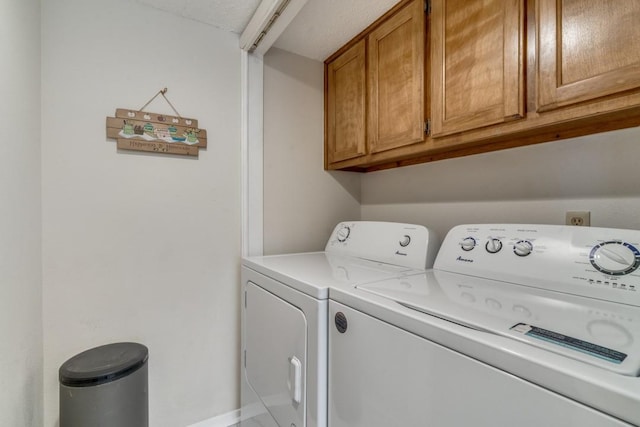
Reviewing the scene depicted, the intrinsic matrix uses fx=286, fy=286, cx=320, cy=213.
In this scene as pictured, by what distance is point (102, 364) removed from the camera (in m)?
1.15

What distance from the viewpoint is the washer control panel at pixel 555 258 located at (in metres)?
0.81

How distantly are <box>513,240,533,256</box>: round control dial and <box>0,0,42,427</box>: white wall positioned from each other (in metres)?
1.69

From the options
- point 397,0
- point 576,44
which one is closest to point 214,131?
point 397,0

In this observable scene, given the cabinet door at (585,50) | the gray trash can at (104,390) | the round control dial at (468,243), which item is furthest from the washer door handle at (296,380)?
the cabinet door at (585,50)

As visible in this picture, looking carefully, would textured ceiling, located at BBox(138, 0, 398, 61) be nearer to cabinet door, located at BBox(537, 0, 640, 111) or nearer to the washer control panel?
cabinet door, located at BBox(537, 0, 640, 111)

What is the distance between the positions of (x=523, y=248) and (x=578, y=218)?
12.8 inches

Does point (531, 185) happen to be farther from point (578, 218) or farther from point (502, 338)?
point (502, 338)

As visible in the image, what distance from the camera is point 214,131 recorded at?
1.66 metres

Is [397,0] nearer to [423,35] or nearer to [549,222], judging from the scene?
[423,35]

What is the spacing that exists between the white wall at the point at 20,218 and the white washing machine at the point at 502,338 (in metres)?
1.05

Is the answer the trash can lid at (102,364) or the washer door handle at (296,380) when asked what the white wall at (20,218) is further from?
the washer door handle at (296,380)

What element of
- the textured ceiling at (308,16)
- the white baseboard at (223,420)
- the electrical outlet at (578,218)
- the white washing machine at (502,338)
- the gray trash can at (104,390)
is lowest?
the white baseboard at (223,420)

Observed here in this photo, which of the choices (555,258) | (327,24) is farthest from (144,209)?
(555,258)

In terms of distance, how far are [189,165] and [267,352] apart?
1060mm
